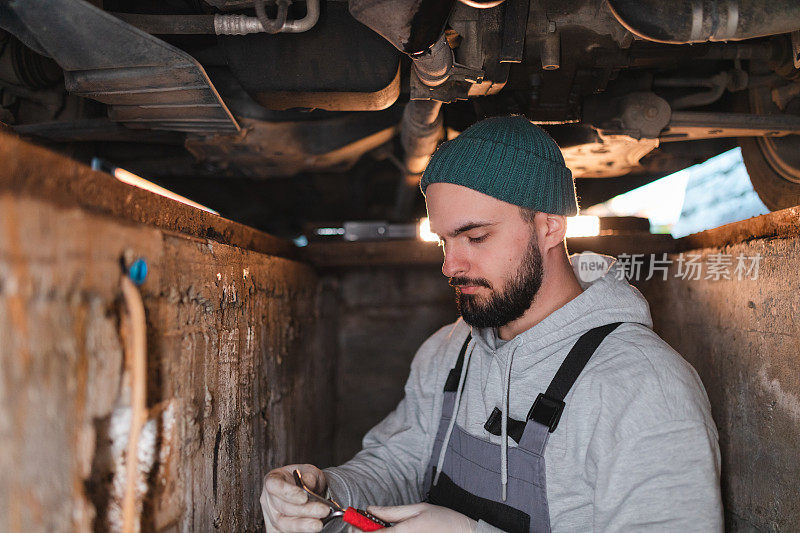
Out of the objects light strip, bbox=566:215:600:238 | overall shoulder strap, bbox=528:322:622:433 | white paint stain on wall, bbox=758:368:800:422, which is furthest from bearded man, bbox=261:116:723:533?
light strip, bbox=566:215:600:238

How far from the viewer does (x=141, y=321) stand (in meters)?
0.94

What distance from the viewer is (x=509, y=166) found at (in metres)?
1.58

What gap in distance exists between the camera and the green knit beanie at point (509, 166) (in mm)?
A: 1569

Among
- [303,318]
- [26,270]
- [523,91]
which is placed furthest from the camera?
[303,318]

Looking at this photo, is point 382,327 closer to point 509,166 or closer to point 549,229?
point 549,229

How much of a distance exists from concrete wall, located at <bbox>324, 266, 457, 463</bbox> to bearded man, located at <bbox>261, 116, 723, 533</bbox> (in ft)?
5.33

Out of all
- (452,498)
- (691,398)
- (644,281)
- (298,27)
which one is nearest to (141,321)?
Result: (298,27)

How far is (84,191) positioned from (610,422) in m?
1.19

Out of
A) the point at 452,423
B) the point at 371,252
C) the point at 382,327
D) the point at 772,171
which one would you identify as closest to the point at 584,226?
the point at 772,171

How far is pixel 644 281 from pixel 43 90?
2.74 meters

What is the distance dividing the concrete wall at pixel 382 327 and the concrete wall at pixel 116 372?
1.65 m

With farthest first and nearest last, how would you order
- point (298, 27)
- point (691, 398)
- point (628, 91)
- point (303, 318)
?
point (303, 318)
point (628, 91)
point (298, 27)
point (691, 398)

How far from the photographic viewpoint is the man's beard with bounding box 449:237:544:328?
5.34 feet

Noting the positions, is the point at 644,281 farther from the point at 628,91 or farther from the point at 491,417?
the point at 491,417
